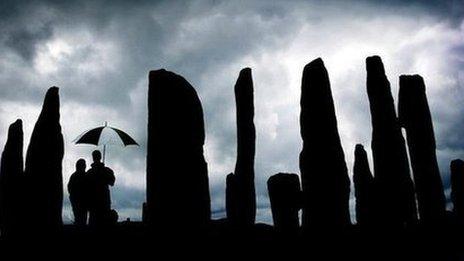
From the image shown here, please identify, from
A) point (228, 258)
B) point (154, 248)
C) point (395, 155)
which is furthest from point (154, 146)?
point (395, 155)

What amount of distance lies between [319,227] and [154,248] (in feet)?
13.5

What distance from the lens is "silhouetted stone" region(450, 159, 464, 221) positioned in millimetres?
13398

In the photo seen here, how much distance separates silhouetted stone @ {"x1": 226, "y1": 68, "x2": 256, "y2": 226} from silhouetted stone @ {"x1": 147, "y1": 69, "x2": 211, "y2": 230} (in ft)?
19.9

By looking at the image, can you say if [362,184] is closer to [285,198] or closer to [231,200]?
[285,198]

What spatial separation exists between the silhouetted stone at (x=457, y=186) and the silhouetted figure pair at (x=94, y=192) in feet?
30.3

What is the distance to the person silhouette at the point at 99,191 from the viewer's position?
9594mm

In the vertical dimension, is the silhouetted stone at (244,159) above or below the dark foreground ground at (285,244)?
above

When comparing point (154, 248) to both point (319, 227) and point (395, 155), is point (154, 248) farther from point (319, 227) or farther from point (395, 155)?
point (395, 155)

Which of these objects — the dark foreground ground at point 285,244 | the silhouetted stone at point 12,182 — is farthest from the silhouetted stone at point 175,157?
the silhouetted stone at point 12,182

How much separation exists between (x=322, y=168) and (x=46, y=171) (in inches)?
234

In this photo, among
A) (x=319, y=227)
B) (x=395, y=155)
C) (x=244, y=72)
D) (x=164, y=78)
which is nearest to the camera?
(x=164, y=78)

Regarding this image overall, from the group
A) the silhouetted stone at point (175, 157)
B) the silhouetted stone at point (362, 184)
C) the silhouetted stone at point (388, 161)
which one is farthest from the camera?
the silhouetted stone at point (362, 184)

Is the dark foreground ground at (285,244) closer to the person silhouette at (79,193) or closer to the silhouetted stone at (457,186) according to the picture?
the person silhouette at (79,193)

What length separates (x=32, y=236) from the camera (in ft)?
30.9
